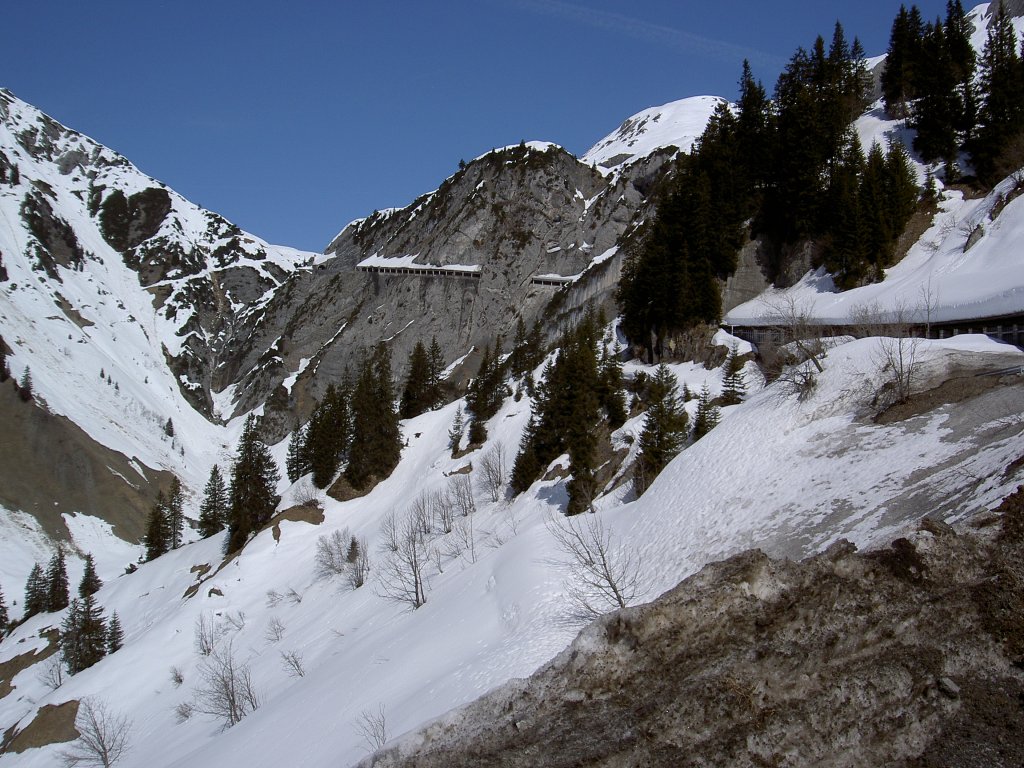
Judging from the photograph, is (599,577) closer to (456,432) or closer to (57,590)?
(456,432)

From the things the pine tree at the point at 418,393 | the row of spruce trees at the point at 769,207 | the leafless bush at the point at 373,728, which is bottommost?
the leafless bush at the point at 373,728

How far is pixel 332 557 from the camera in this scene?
4188 centimetres

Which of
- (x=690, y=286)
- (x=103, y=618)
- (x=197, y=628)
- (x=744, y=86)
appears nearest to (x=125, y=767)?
(x=197, y=628)

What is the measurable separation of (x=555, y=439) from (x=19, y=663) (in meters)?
48.4

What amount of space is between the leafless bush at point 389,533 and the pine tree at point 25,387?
9756cm

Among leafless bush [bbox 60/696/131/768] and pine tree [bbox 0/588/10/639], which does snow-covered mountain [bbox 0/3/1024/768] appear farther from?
pine tree [bbox 0/588/10/639]

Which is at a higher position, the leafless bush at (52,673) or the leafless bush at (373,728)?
the leafless bush at (373,728)

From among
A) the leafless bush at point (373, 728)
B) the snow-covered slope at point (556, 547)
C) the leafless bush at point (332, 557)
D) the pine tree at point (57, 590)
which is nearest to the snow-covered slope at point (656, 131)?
the leafless bush at point (332, 557)

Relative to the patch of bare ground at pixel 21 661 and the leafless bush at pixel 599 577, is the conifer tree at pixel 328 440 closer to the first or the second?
the patch of bare ground at pixel 21 661

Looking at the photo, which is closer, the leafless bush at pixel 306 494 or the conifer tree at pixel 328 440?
the leafless bush at pixel 306 494

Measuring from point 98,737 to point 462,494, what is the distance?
73.8 ft

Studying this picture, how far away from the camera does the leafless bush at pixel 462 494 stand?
41.3 meters

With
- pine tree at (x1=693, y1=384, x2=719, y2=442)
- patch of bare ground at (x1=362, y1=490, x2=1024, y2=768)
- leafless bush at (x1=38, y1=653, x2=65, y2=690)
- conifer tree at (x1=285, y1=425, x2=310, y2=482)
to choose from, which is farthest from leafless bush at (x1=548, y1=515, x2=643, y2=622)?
conifer tree at (x1=285, y1=425, x2=310, y2=482)

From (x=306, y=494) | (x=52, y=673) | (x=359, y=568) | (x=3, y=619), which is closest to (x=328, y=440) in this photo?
(x=306, y=494)
